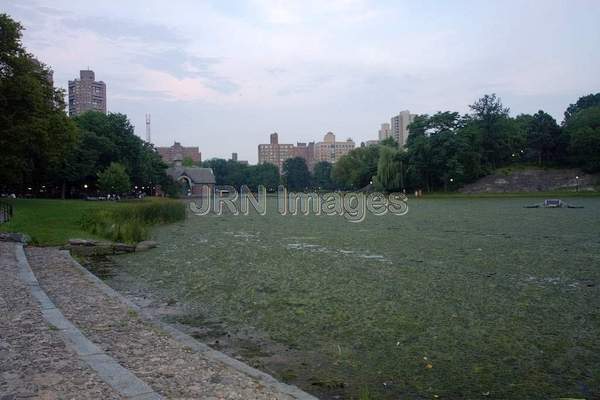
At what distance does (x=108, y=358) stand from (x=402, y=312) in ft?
13.9

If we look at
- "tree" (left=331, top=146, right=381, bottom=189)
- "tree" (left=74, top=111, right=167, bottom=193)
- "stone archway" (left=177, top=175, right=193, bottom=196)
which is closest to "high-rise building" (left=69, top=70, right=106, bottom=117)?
"stone archway" (left=177, top=175, right=193, bottom=196)

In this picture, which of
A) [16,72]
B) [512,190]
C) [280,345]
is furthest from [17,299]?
[512,190]

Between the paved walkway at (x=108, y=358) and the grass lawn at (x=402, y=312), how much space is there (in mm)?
704

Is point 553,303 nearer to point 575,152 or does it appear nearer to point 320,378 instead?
point 320,378

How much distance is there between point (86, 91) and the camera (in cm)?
10269

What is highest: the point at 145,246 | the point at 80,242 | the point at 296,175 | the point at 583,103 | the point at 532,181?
the point at 583,103

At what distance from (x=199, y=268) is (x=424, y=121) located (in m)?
62.7

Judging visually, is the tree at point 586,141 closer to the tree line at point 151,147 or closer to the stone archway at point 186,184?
the tree line at point 151,147

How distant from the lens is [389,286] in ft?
29.6

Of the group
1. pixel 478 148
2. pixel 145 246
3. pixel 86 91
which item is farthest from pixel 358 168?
pixel 145 246

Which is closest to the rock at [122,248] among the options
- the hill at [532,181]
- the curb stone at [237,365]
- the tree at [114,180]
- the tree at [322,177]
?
the curb stone at [237,365]

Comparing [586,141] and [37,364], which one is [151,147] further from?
[37,364]

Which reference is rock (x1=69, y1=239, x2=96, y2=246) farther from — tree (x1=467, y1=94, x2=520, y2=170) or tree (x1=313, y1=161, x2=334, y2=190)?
tree (x1=313, y1=161, x2=334, y2=190)

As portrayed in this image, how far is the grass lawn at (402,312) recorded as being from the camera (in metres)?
4.77
